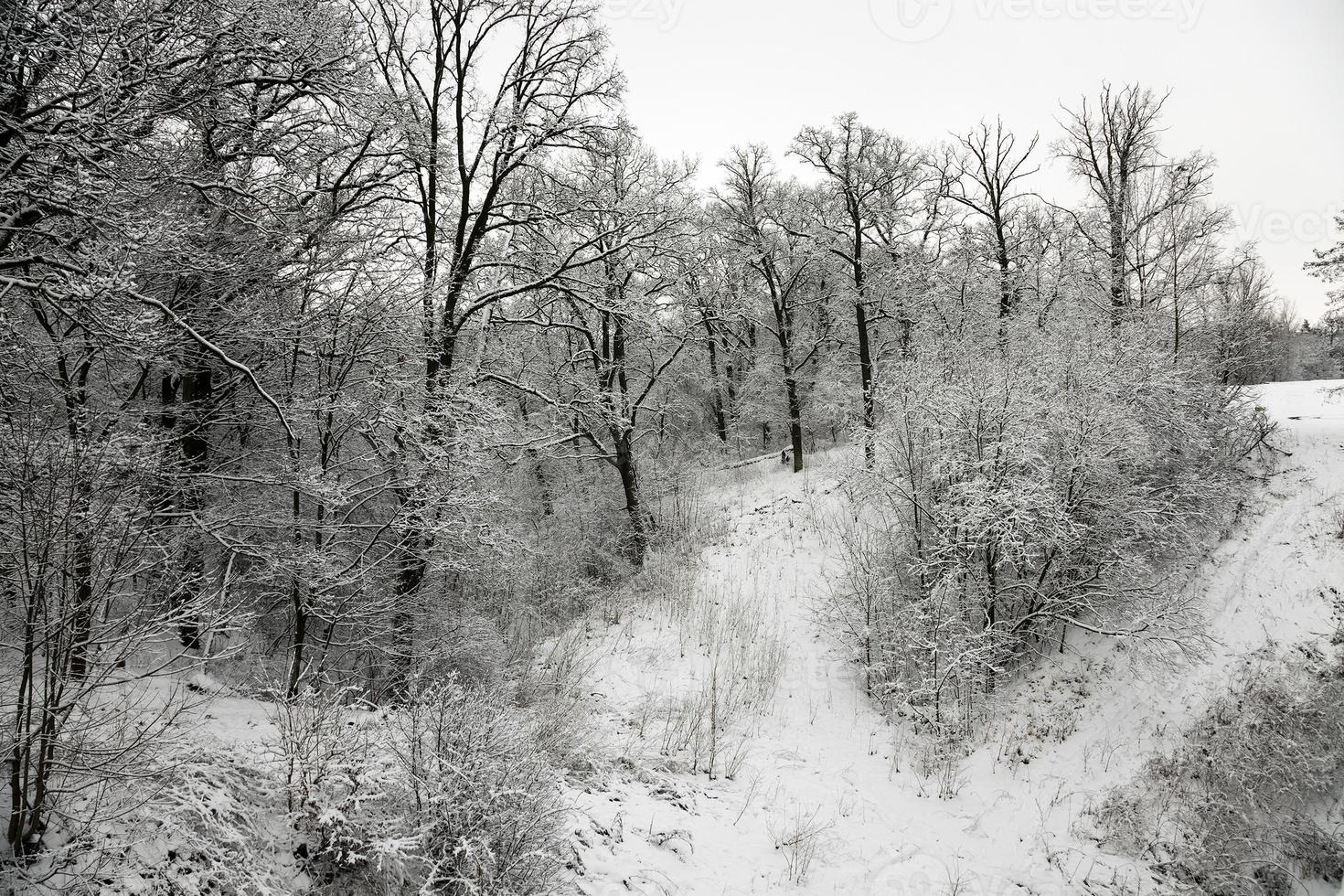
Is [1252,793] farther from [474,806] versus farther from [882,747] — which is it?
[474,806]

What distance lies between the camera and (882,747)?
8.40 meters

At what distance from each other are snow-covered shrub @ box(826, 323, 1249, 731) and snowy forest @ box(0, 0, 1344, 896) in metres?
0.09

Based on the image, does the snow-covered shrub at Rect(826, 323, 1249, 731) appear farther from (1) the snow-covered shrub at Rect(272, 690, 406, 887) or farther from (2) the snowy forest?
(1) the snow-covered shrub at Rect(272, 690, 406, 887)

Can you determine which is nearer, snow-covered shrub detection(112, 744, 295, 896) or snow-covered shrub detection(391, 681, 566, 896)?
snow-covered shrub detection(112, 744, 295, 896)

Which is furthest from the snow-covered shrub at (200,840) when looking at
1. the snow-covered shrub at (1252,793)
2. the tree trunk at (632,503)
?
the tree trunk at (632,503)

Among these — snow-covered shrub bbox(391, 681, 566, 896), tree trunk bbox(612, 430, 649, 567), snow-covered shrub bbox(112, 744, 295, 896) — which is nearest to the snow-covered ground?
snow-covered shrub bbox(391, 681, 566, 896)

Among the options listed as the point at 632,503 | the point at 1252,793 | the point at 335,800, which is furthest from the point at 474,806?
the point at 632,503

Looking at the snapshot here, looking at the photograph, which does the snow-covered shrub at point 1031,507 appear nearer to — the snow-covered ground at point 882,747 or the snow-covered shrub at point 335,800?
the snow-covered ground at point 882,747

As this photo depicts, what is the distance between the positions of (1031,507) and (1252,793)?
3856mm

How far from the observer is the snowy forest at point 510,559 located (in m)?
3.76

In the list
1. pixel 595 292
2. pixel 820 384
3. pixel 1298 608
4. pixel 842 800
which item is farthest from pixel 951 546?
pixel 820 384

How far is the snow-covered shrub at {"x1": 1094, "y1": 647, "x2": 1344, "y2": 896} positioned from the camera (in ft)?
19.5

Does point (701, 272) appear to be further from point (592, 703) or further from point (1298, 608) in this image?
point (1298, 608)

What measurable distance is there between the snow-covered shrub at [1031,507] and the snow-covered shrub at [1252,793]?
A: 114cm
